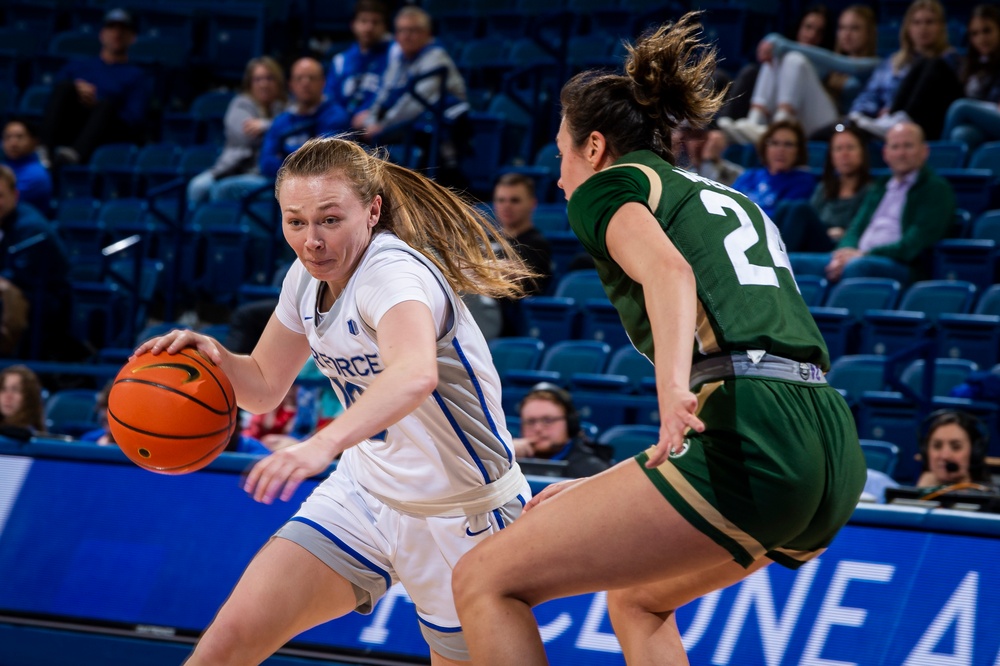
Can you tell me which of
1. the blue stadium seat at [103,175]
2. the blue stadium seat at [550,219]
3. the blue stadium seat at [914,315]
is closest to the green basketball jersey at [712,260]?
the blue stadium seat at [914,315]

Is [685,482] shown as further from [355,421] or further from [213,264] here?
[213,264]

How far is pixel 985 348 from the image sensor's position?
276 inches

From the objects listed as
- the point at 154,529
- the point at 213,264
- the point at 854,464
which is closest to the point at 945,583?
the point at 854,464

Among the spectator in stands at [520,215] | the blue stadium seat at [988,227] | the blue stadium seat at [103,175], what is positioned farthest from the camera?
the blue stadium seat at [103,175]

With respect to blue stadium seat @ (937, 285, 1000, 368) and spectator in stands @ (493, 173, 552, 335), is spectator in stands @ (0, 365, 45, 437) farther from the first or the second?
blue stadium seat @ (937, 285, 1000, 368)

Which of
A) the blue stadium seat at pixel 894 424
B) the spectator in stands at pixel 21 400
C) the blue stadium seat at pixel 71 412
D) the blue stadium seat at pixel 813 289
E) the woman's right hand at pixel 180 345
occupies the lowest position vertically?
the blue stadium seat at pixel 71 412

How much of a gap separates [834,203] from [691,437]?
579 cm

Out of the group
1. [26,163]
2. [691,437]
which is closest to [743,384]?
[691,437]

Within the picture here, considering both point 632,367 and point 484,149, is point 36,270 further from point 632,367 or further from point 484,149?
point 632,367

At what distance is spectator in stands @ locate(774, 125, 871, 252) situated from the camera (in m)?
7.81

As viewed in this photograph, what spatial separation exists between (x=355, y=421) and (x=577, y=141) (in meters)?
0.86

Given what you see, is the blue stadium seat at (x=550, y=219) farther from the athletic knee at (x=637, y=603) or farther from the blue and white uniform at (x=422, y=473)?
the athletic knee at (x=637, y=603)

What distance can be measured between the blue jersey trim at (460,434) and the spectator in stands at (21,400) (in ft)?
14.6

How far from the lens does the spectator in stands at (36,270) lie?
9484mm
